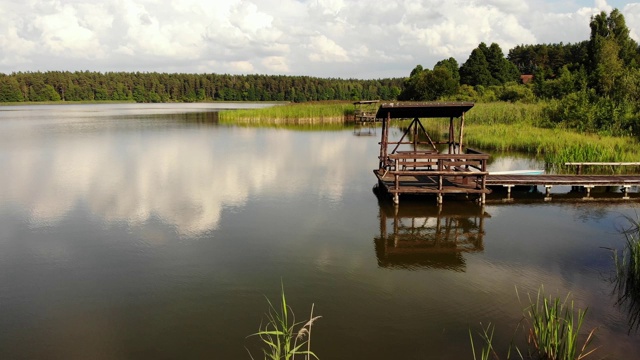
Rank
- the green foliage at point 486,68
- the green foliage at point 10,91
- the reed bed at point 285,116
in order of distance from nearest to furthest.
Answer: the reed bed at point 285,116 < the green foliage at point 486,68 < the green foliage at point 10,91

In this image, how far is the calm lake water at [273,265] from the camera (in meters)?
7.34

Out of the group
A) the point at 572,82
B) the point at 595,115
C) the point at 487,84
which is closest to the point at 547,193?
the point at 595,115

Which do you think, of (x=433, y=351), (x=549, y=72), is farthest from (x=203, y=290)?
(x=549, y=72)

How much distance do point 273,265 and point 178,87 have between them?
16718 centimetres

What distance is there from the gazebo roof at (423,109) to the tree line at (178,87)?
12480 centimetres

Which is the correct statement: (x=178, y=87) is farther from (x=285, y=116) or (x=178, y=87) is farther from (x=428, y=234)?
(x=428, y=234)

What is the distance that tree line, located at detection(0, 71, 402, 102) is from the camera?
143 meters

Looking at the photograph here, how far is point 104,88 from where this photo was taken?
501 feet

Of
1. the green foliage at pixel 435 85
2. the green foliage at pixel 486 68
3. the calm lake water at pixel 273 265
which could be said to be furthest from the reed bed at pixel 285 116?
the calm lake water at pixel 273 265

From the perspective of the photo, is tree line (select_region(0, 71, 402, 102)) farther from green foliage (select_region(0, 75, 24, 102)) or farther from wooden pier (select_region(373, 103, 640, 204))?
wooden pier (select_region(373, 103, 640, 204))

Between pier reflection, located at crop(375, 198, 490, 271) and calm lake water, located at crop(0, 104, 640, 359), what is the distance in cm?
7

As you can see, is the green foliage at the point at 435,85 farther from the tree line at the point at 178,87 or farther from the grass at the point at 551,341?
the tree line at the point at 178,87

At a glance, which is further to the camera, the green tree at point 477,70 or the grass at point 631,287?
the green tree at point 477,70

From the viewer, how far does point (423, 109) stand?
656 inches
